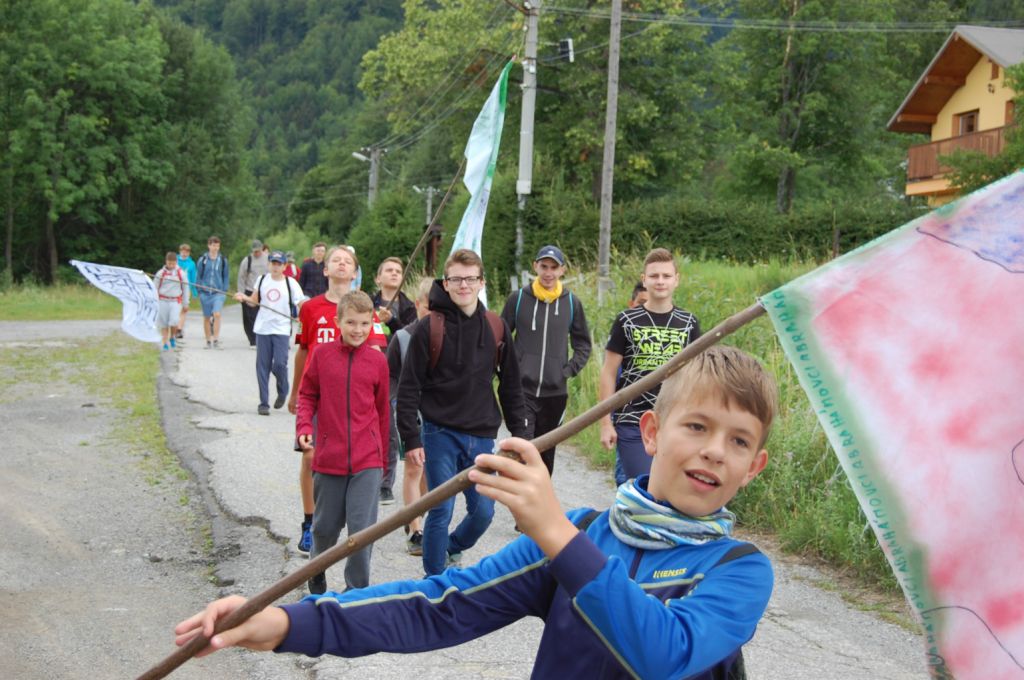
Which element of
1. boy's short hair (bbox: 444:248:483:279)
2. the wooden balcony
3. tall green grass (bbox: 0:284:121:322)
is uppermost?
the wooden balcony

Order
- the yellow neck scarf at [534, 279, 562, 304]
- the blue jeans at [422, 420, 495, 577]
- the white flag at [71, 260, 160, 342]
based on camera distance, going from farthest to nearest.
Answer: the white flag at [71, 260, 160, 342]
the yellow neck scarf at [534, 279, 562, 304]
the blue jeans at [422, 420, 495, 577]

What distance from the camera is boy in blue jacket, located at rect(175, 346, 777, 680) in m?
2.09

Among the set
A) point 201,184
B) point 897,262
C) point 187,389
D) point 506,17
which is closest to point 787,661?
point 897,262

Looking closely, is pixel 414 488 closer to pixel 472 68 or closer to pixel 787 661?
pixel 787 661

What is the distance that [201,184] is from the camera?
54.4m

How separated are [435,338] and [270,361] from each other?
673cm

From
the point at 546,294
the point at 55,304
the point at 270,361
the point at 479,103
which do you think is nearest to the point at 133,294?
the point at 270,361

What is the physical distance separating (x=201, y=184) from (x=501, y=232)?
29292 millimetres

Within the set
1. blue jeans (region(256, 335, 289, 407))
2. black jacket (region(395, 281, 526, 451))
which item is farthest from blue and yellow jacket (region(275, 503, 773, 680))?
blue jeans (region(256, 335, 289, 407))

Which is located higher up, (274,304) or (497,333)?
(497,333)

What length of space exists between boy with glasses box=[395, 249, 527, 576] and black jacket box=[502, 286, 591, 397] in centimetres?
156

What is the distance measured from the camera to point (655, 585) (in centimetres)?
222

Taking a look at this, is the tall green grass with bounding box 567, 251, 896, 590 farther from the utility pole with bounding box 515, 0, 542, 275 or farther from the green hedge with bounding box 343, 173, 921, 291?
the green hedge with bounding box 343, 173, 921, 291

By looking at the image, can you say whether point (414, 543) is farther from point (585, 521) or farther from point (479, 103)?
point (479, 103)
